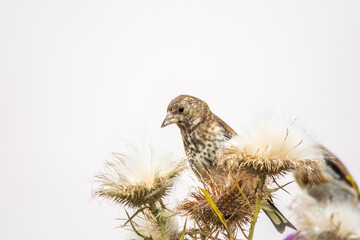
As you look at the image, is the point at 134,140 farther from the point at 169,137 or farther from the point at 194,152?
the point at 194,152

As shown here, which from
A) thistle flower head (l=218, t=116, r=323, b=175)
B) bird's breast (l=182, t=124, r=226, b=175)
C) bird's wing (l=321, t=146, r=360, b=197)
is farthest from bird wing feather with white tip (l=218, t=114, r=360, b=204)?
bird's breast (l=182, t=124, r=226, b=175)

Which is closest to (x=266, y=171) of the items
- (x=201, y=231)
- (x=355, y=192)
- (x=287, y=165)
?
(x=287, y=165)

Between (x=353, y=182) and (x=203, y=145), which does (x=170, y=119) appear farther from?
(x=353, y=182)

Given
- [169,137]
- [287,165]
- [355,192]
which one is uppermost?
[169,137]

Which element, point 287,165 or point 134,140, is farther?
point 134,140

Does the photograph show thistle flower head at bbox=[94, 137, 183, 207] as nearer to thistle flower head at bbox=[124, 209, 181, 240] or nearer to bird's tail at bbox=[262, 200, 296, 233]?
thistle flower head at bbox=[124, 209, 181, 240]

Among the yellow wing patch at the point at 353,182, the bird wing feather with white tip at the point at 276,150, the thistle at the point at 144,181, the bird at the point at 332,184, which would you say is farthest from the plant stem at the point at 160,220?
the yellow wing patch at the point at 353,182
